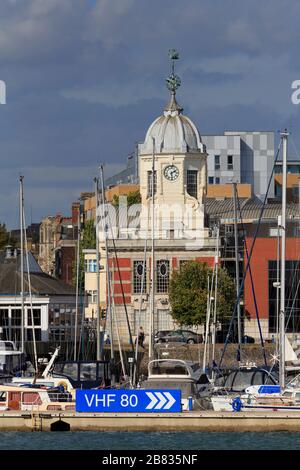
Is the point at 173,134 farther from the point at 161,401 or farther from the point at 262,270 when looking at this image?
the point at 161,401

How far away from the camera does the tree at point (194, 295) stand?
11706cm

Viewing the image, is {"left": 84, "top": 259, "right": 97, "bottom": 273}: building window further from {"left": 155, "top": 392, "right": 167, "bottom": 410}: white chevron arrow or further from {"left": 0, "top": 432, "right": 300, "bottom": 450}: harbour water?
{"left": 0, "top": 432, "right": 300, "bottom": 450}: harbour water

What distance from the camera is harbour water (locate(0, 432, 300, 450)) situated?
198 ft

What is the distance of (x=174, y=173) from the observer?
127375 mm

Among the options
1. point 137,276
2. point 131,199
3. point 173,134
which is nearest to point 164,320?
point 137,276

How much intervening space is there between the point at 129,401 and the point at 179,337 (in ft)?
160

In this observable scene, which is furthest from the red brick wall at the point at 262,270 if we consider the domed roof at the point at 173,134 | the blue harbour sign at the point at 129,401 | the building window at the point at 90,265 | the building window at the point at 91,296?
the blue harbour sign at the point at 129,401

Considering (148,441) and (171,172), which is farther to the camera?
(171,172)

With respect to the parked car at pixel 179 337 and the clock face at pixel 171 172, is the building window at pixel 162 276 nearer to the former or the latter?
the parked car at pixel 179 337

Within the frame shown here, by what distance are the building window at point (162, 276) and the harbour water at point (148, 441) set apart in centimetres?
5979

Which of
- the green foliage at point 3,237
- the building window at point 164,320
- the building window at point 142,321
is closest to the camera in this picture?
the building window at point 142,321

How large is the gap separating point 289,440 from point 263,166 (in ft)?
448

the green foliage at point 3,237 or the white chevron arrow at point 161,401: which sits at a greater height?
the green foliage at point 3,237
